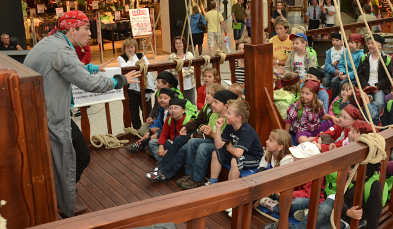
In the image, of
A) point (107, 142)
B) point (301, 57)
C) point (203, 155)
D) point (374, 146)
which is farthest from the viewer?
point (301, 57)

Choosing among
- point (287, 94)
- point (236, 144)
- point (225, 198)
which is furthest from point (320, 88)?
point (225, 198)

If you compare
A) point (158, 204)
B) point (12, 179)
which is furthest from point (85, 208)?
point (158, 204)

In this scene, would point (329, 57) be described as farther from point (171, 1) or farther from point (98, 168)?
point (171, 1)

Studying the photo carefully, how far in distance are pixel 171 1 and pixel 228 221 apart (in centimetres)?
1110

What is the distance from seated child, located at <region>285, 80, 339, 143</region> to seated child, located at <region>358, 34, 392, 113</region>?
1.19 m

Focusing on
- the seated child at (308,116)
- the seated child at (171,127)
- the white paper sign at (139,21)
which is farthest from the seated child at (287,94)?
the white paper sign at (139,21)

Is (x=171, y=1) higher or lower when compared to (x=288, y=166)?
higher

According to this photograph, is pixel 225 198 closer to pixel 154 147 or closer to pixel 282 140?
pixel 282 140

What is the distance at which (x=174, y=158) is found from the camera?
14.0 feet

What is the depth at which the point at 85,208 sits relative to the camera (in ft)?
12.3

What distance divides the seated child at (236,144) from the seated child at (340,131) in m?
0.54

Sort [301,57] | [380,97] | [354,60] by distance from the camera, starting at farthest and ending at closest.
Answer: [354,60]
[301,57]
[380,97]

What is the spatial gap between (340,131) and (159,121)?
191 cm

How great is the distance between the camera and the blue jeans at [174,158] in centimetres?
423
